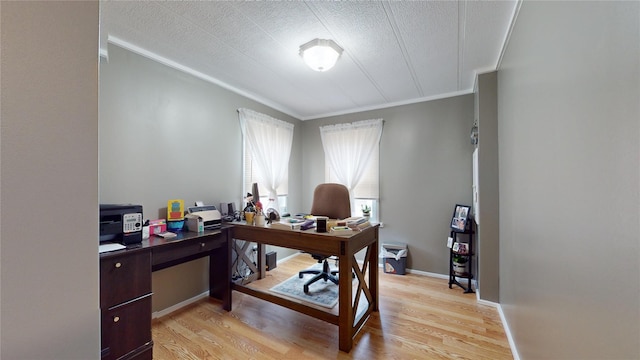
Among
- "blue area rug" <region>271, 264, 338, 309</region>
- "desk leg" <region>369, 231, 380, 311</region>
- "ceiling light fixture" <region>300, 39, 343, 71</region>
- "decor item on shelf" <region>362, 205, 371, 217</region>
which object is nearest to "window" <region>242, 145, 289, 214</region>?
"blue area rug" <region>271, 264, 338, 309</region>

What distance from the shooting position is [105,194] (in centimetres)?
198

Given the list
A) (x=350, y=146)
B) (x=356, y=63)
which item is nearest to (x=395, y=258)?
(x=350, y=146)

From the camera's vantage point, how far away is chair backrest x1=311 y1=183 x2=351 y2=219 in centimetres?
291

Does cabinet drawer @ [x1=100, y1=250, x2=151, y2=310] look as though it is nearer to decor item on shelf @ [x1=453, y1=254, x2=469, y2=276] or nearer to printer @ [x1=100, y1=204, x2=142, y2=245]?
printer @ [x1=100, y1=204, x2=142, y2=245]

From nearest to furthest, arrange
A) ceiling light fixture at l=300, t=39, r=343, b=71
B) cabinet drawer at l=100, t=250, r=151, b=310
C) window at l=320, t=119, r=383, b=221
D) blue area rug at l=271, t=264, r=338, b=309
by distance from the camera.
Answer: cabinet drawer at l=100, t=250, r=151, b=310 < ceiling light fixture at l=300, t=39, r=343, b=71 < blue area rug at l=271, t=264, r=338, b=309 < window at l=320, t=119, r=383, b=221

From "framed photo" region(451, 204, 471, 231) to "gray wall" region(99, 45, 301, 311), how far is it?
8.89 ft

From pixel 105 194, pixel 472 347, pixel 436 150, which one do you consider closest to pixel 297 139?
pixel 436 150

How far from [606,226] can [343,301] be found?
153 cm

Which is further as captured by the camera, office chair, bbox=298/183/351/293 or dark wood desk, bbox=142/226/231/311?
office chair, bbox=298/183/351/293

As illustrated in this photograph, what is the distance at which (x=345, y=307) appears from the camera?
1.88m

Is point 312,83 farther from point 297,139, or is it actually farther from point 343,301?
point 343,301

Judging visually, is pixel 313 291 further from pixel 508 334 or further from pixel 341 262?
pixel 508 334

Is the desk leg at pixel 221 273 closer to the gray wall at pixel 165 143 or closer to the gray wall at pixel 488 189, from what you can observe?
the gray wall at pixel 165 143

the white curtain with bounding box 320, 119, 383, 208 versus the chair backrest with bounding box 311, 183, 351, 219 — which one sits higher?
the white curtain with bounding box 320, 119, 383, 208
